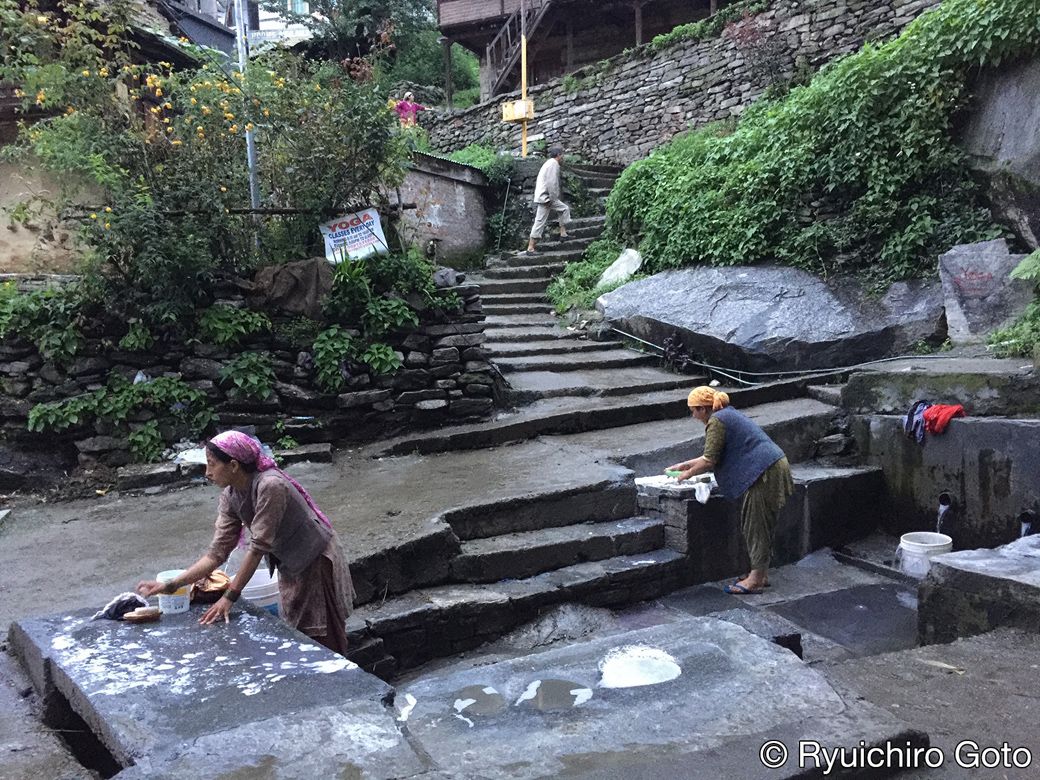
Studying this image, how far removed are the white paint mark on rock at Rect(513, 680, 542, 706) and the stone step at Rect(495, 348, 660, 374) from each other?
237 inches

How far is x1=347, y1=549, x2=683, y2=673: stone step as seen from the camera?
4352mm

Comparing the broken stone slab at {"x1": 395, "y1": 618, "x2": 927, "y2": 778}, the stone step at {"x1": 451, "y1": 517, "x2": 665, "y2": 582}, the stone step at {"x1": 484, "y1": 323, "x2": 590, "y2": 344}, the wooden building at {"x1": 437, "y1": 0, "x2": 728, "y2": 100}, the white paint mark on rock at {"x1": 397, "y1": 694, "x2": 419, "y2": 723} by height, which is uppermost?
the wooden building at {"x1": 437, "y1": 0, "x2": 728, "y2": 100}

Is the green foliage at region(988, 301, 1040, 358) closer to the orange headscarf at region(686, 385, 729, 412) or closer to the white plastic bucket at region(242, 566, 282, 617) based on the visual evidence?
the orange headscarf at region(686, 385, 729, 412)

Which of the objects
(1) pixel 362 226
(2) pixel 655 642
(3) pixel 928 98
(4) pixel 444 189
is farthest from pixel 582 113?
(2) pixel 655 642

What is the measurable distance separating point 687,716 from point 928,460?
16.0 feet

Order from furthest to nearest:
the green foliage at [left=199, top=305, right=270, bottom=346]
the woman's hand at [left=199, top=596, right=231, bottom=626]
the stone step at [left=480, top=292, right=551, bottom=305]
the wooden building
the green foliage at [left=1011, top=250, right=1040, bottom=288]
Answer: the wooden building < the stone step at [left=480, top=292, right=551, bottom=305] < the green foliage at [left=1011, top=250, right=1040, bottom=288] < the green foliage at [left=199, top=305, right=270, bottom=346] < the woman's hand at [left=199, top=596, right=231, bottom=626]

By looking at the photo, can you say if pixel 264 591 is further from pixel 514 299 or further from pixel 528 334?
pixel 514 299

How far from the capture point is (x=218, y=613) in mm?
3135

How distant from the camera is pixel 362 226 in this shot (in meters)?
7.07

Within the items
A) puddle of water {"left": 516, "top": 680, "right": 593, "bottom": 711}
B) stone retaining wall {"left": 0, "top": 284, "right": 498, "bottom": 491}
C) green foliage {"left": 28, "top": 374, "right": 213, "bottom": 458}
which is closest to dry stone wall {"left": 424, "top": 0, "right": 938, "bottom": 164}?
stone retaining wall {"left": 0, "top": 284, "right": 498, "bottom": 491}

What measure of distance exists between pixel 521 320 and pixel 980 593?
7378 mm

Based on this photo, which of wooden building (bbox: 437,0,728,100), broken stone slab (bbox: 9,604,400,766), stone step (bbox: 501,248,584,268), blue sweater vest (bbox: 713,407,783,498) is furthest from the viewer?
wooden building (bbox: 437,0,728,100)

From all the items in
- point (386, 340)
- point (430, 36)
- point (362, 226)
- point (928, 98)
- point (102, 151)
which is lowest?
point (386, 340)

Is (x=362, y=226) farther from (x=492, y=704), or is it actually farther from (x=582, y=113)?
(x=582, y=113)
